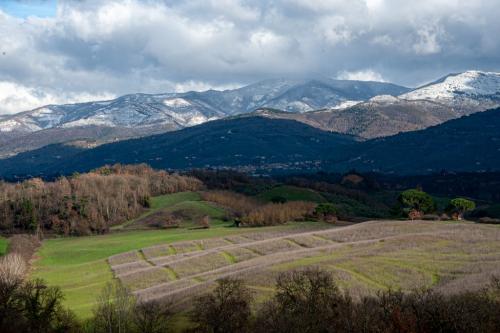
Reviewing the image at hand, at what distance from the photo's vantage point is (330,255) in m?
92.1

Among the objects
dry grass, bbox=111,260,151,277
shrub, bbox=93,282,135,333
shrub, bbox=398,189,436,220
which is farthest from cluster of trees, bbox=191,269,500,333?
shrub, bbox=398,189,436,220

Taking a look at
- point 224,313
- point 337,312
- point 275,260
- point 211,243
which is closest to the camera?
point 337,312

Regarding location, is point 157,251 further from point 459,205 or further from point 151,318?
point 459,205

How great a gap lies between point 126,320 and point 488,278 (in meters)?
41.6

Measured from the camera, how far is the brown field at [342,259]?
244 ft

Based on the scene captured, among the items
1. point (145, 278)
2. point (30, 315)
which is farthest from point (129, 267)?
point (30, 315)

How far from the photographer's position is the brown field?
2931 inches

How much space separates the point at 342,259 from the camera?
277 feet

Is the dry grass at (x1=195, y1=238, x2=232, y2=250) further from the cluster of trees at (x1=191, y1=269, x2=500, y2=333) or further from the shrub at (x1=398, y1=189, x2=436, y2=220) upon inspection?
the shrub at (x1=398, y1=189, x2=436, y2=220)

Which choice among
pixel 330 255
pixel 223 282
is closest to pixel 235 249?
pixel 330 255

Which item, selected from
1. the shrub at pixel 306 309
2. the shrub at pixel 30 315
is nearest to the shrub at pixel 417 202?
the shrub at pixel 306 309

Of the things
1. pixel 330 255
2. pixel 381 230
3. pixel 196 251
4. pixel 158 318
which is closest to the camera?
pixel 158 318

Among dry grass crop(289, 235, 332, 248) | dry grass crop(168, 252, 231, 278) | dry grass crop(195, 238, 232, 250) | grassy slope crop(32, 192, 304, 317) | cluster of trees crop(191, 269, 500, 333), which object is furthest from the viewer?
dry grass crop(195, 238, 232, 250)

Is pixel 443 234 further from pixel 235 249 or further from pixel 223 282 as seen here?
pixel 223 282
